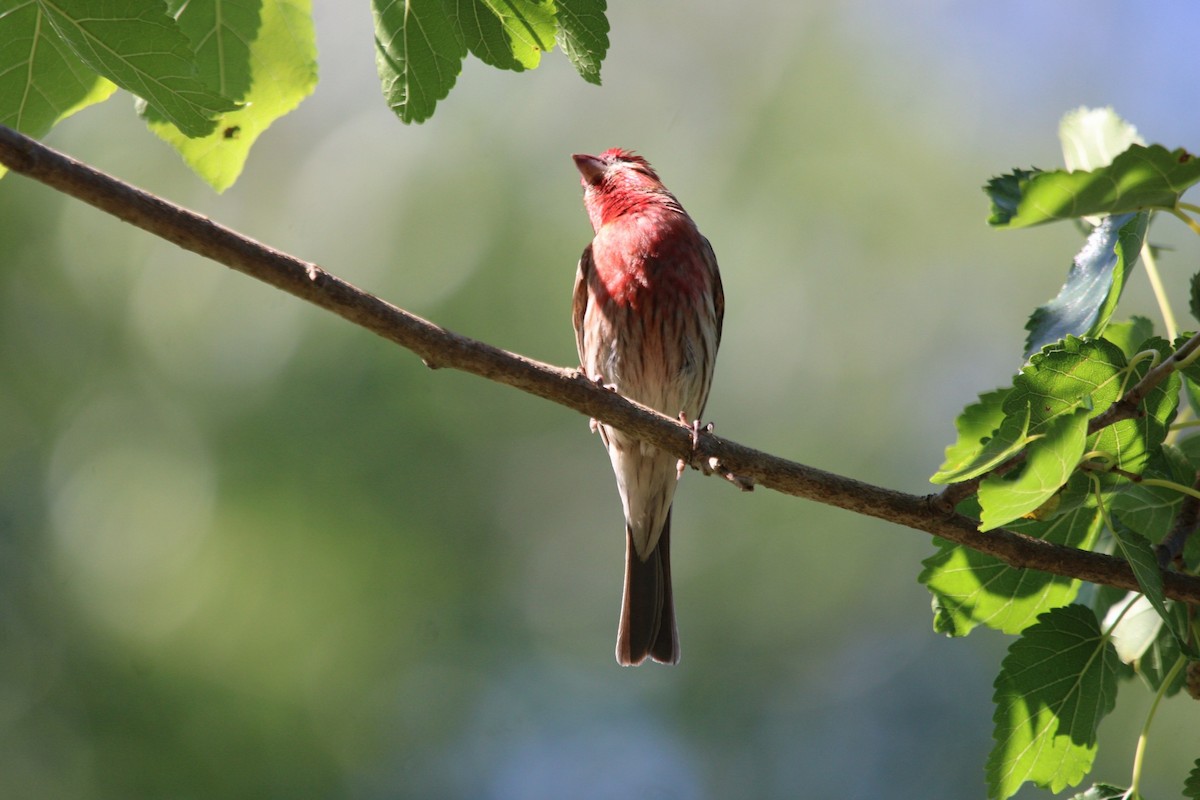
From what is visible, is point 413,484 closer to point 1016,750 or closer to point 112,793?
point 112,793

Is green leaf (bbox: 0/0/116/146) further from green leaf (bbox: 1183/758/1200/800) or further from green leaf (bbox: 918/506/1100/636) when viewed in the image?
green leaf (bbox: 1183/758/1200/800)

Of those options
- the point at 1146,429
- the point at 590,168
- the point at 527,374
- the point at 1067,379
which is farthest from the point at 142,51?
the point at 590,168

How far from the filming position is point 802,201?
13.1m

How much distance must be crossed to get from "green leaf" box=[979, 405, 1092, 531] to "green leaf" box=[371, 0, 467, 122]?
132cm

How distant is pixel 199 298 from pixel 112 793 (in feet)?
16.1

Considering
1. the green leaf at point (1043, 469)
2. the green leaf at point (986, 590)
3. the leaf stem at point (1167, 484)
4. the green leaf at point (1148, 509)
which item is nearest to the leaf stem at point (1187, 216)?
the green leaf at point (1043, 469)

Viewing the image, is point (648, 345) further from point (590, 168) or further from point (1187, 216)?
point (1187, 216)

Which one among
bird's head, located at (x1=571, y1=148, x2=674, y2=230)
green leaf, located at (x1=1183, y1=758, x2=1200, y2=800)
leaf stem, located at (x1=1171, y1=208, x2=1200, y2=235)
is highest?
bird's head, located at (x1=571, y1=148, x2=674, y2=230)

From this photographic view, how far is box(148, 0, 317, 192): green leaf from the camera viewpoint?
2.36m

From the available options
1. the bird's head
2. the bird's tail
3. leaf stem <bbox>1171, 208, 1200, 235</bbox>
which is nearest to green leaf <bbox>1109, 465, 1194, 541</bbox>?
leaf stem <bbox>1171, 208, 1200, 235</bbox>

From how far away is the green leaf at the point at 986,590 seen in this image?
8.65 ft

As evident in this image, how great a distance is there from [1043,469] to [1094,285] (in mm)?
505

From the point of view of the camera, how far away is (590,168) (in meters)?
6.33

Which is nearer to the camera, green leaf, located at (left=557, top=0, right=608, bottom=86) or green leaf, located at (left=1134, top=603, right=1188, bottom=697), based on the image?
green leaf, located at (left=557, top=0, right=608, bottom=86)
